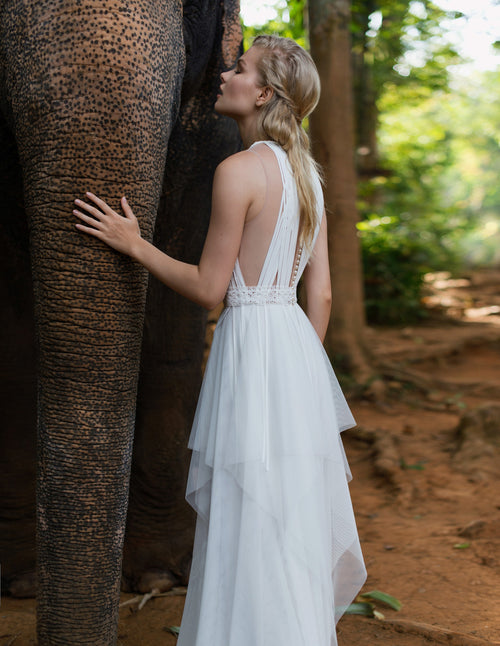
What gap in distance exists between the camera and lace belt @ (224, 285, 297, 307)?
2264mm

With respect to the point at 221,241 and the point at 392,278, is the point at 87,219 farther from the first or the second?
the point at 392,278

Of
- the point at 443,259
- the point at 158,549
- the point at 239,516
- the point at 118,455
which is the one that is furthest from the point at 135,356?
the point at 443,259

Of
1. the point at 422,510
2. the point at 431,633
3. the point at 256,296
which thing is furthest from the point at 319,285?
the point at 422,510

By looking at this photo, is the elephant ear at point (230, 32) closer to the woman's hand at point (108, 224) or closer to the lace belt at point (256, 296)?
the lace belt at point (256, 296)

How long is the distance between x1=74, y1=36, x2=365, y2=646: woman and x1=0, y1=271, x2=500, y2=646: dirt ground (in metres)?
0.73

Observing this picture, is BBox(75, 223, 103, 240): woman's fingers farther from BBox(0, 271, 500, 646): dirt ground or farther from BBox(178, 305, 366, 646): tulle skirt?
BBox(0, 271, 500, 646): dirt ground

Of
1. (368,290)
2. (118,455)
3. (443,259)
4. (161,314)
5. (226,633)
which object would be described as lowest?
(226,633)

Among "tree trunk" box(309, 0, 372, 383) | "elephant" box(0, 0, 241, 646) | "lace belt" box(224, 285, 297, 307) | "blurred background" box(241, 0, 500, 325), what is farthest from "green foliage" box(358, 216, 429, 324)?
"elephant" box(0, 0, 241, 646)

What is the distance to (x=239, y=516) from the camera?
2139 mm

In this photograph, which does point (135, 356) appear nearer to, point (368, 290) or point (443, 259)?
→ point (368, 290)

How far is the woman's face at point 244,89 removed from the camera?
2240mm

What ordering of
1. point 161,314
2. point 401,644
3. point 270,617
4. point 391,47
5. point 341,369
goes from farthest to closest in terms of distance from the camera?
point 391,47 < point 341,369 < point 161,314 < point 401,644 < point 270,617

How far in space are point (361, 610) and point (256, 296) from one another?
4.96 ft

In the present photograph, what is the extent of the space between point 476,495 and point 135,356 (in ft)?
10.6
